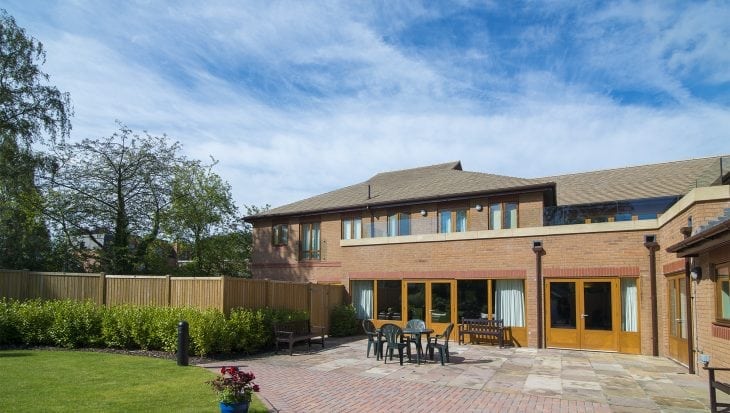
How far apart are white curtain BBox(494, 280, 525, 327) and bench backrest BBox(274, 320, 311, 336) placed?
629 centimetres

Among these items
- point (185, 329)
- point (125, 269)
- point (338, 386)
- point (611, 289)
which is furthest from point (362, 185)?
point (338, 386)

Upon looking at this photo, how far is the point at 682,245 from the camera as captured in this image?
10797 millimetres

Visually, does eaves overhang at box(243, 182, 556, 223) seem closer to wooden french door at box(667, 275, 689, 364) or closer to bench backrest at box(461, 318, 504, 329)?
bench backrest at box(461, 318, 504, 329)

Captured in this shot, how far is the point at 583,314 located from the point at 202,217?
2622 cm

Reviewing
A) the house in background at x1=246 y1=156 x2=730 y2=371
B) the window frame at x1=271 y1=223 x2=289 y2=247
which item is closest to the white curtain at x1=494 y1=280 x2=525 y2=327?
the house in background at x1=246 y1=156 x2=730 y2=371

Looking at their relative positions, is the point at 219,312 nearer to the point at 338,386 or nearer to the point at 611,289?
the point at 338,386

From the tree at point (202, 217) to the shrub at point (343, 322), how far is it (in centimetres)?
1563

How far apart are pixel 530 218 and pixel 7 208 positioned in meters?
23.1

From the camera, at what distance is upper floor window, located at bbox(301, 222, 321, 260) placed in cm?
2614

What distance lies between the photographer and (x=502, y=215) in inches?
804

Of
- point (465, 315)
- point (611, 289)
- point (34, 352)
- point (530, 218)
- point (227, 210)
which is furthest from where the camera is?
point (227, 210)

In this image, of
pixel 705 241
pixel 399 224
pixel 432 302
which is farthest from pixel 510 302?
pixel 705 241

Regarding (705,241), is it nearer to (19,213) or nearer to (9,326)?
(9,326)

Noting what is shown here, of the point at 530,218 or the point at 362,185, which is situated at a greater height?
the point at 362,185
